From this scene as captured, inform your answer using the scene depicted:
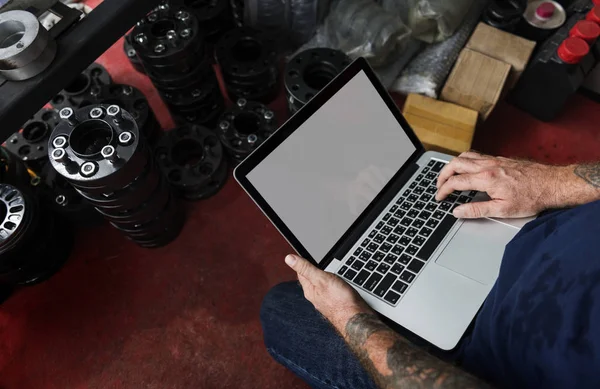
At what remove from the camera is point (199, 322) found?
46.2 inches

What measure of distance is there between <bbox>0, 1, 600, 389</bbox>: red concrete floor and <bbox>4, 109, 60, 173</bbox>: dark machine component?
0.26 meters

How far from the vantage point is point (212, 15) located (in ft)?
4.76

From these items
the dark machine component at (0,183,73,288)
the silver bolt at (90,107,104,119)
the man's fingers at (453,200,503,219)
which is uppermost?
the silver bolt at (90,107,104,119)

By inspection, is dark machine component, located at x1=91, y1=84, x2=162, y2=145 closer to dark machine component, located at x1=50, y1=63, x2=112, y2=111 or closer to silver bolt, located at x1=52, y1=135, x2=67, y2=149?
dark machine component, located at x1=50, y1=63, x2=112, y2=111

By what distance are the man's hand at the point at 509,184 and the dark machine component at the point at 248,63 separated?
0.74m

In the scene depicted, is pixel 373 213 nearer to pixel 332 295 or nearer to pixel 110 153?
pixel 332 295

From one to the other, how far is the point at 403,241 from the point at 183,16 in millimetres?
855

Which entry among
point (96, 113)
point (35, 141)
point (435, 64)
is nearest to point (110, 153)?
point (96, 113)

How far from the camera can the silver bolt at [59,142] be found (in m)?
0.87

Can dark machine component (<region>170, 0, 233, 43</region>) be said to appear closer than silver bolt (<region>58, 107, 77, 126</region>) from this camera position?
No

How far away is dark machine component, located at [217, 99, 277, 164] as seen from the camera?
1.30m

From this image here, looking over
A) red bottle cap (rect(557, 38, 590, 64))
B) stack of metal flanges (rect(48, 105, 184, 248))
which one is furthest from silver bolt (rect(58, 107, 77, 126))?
red bottle cap (rect(557, 38, 590, 64))

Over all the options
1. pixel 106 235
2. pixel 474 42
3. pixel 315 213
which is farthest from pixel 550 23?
pixel 106 235

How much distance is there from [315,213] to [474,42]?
0.94 metres
